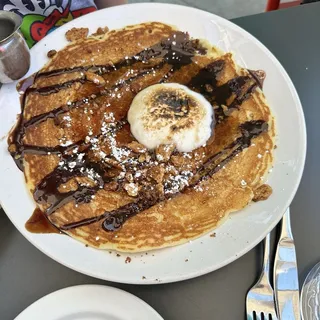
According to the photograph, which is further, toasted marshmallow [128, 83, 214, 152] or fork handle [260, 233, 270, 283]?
toasted marshmallow [128, 83, 214, 152]

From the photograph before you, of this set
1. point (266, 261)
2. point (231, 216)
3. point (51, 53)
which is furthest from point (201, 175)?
point (51, 53)

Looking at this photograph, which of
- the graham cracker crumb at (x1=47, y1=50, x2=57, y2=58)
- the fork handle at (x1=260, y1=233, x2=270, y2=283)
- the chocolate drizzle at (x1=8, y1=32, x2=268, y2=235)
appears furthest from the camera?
the graham cracker crumb at (x1=47, y1=50, x2=57, y2=58)

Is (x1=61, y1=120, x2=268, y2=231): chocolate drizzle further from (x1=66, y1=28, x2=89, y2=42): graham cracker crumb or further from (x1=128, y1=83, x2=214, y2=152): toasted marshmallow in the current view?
(x1=66, y1=28, x2=89, y2=42): graham cracker crumb

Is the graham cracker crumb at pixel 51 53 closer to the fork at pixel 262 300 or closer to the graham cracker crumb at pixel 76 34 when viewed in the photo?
the graham cracker crumb at pixel 76 34

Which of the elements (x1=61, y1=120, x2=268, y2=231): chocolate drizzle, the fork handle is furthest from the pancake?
the fork handle

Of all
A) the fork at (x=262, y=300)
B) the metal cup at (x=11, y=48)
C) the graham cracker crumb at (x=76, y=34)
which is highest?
the metal cup at (x=11, y=48)

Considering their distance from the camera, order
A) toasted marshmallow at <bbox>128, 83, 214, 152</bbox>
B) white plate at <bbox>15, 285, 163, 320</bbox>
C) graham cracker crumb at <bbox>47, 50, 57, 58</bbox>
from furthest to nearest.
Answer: graham cracker crumb at <bbox>47, 50, 57, 58</bbox> < toasted marshmallow at <bbox>128, 83, 214, 152</bbox> < white plate at <bbox>15, 285, 163, 320</bbox>

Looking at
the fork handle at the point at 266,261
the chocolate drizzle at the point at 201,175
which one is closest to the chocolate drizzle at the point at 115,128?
the chocolate drizzle at the point at 201,175
